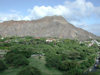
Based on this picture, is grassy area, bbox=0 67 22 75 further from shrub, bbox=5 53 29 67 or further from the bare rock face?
the bare rock face

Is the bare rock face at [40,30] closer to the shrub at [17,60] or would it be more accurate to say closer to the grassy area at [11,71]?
the shrub at [17,60]

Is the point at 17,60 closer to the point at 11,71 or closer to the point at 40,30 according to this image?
the point at 11,71

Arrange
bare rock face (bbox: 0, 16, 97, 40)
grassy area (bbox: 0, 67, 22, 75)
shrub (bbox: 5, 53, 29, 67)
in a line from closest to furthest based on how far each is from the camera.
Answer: grassy area (bbox: 0, 67, 22, 75) < shrub (bbox: 5, 53, 29, 67) < bare rock face (bbox: 0, 16, 97, 40)

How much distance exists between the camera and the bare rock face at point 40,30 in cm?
8656

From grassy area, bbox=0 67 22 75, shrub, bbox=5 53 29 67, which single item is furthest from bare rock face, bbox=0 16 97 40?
grassy area, bbox=0 67 22 75

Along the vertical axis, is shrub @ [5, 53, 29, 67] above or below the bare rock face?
below

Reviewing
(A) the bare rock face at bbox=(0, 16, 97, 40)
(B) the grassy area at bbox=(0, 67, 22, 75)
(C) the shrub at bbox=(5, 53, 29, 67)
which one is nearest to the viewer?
(B) the grassy area at bbox=(0, 67, 22, 75)

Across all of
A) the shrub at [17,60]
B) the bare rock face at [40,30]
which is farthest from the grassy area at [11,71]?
the bare rock face at [40,30]

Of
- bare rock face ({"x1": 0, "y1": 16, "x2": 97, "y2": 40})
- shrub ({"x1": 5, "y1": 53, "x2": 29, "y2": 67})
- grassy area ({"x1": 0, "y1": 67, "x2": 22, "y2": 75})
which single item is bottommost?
grassy area ({"x1": 0, "y1": 67, "x2": 22, "y2": 75})

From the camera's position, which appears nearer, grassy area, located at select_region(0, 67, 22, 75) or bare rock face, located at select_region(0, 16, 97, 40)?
grassy area, located at select_region(0, 67, 22, 75)

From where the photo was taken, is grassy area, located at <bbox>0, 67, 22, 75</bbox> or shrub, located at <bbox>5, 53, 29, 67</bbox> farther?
shrub, located at <bbox>5, 53, 29, 67</bbox>

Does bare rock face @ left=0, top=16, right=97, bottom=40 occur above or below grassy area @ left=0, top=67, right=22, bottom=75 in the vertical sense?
above

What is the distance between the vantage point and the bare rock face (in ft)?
284

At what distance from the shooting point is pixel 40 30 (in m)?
93.8
